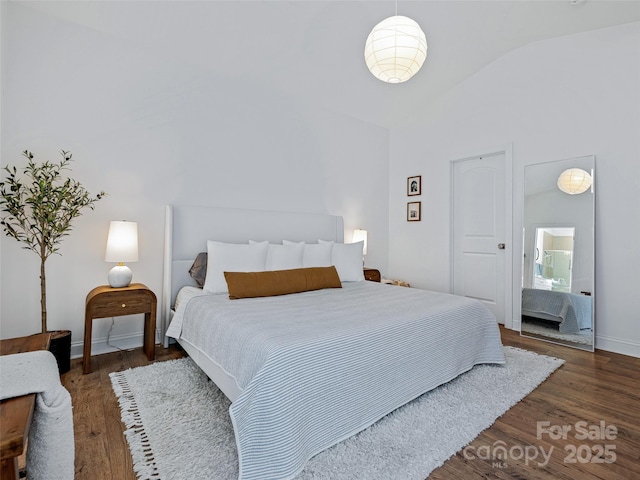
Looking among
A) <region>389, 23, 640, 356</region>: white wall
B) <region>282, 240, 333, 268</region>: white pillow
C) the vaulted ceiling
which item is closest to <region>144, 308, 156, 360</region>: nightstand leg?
<region>282, 240, 333, 268</region>: white pillow

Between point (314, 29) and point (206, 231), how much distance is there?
2.15 meters

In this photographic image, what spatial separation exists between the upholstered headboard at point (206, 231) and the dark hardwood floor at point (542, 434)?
78 centimetres

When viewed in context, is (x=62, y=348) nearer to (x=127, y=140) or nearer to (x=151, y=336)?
(x=151, y=336)

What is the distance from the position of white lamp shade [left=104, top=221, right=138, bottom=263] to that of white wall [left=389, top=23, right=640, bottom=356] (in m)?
3.52

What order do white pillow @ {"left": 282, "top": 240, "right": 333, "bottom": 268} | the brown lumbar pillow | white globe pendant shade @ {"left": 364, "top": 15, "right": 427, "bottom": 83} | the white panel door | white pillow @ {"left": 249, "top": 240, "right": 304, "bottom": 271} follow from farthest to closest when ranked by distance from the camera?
the white panel door
white pillow @ {"left": 282, "top": 240, "right": 333, "bottom": 268}
white pillow @ {"left": 249, "top": 240, "right": 304, "bottom": 271}
the brown lumbar pillow
white globe pendant shade @ {"left": 364, "top": 15, "right": 427, "bottom": 83}

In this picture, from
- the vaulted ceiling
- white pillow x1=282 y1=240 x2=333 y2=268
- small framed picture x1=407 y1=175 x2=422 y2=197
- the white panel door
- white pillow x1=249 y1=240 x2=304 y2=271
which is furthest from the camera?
small framed picture x1=407 y1=175 x2=422 y2=197

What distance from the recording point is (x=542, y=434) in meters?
1.70

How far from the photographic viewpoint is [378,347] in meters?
1.74

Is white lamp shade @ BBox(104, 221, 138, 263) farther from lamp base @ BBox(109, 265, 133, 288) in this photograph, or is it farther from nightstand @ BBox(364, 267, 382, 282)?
nightstand @ BBox(364, 267, 382, 282)

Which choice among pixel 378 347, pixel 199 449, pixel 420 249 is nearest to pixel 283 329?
pixel 378 347

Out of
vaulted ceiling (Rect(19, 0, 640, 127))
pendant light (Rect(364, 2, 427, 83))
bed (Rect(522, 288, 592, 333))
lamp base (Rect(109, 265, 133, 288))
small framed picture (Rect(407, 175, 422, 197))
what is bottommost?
bed (Rect(522, 288, 592, 333))

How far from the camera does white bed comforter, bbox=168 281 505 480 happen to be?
1361mm

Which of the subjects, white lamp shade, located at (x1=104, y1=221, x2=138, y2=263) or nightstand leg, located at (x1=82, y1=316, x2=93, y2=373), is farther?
white lamp shade, located at (x1=104, y1=221, x2=138, y2=263)

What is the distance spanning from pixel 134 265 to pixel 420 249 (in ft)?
11.4
